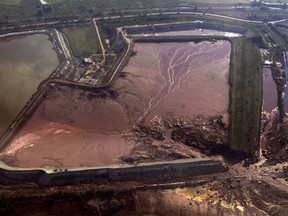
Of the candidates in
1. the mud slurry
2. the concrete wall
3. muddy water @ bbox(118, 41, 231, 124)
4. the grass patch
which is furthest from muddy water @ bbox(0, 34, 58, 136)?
the grass patch

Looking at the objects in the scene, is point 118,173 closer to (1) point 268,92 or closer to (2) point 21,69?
(2) point 21,69

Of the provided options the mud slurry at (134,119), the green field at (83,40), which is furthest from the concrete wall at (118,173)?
the green field at (83,40)

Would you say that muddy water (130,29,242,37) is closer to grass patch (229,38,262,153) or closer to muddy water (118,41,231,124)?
grass patch (229,38,262,153)

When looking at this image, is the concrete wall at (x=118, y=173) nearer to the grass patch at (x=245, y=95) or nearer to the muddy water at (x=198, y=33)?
the grass patch at (x=245, y=95)

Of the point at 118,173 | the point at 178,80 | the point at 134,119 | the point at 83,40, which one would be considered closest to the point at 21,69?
the point at 83,40

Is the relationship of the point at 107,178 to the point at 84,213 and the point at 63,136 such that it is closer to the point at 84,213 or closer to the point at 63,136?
the point at 84,213

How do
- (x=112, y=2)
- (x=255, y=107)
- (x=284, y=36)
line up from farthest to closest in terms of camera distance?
(x=112, y=2)
(x=284, y=36)
(x=255, y=107)

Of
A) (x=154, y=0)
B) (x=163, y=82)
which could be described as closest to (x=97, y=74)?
(x=163, y=82)
